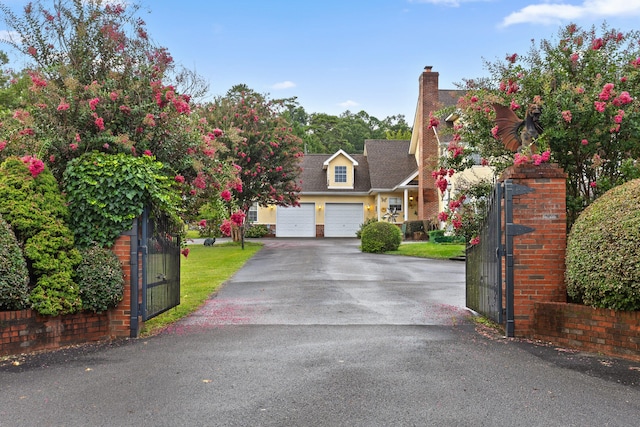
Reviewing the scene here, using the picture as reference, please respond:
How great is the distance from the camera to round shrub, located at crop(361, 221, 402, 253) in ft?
72.7

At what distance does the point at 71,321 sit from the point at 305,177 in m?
31.3

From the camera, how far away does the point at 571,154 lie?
7531 millimetres

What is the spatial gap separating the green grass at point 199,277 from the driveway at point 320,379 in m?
0.46

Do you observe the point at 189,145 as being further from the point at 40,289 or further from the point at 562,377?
the point at 562,377

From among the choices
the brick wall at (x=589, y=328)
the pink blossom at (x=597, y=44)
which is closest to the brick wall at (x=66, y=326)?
the brick wall at (x=589, y=328)

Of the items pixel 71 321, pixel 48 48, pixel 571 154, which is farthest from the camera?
pixel 571 154

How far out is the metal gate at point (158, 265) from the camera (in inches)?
257

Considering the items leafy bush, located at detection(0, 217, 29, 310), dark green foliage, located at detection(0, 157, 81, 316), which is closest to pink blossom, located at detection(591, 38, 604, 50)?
dark green foliage, located at detection(0, 157, 81, 316)

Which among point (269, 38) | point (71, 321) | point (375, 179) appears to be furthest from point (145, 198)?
point (375, 179)

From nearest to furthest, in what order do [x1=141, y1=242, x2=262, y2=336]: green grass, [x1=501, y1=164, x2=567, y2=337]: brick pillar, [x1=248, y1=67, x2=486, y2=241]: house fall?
[x1=501, y1=164, x2=567, y2=337]: brick pillar, [x1=141, y1=242, x2=262, y2=336]: green grass, [x1=248, y1=67, x2=486, y2=241]: house

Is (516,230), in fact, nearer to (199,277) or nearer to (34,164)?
(34,164)

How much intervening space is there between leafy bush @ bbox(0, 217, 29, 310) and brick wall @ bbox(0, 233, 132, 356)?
0.41 feet

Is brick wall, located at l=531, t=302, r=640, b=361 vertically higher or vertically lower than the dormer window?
lower

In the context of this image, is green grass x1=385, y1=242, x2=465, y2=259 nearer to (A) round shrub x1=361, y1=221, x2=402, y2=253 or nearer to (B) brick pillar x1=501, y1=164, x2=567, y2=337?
(A) round shrub x1=361, y1=221, x2=402, y2=253
